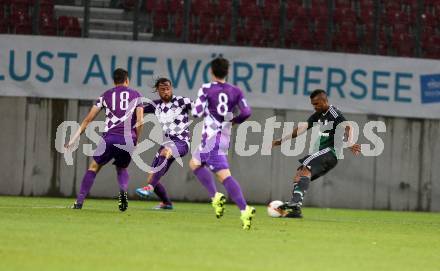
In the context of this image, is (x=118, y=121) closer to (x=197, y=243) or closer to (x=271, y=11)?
(x=197, y=243)

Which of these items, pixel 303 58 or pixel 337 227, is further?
pixel 303 58

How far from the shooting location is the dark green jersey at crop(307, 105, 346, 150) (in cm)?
1491

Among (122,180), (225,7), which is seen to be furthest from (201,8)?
(122,180)

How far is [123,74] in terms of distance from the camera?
48.1 feet

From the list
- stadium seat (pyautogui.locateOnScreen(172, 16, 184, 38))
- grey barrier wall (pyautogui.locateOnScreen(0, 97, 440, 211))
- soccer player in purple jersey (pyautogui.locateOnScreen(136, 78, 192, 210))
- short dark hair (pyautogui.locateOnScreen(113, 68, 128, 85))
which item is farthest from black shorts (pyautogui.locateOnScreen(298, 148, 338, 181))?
stadium seat (pyautogui.locateOnScreen(172, 16, 184, 38))

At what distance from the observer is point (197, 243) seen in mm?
9930

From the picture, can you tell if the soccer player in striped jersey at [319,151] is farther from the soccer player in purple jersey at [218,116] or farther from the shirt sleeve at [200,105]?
the shirt sleeve at [200,105]

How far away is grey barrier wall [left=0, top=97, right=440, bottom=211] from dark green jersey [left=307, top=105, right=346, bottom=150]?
5.55m

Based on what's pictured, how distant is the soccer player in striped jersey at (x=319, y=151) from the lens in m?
14.9

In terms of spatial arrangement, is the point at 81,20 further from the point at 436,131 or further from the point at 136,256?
the point at 136,256

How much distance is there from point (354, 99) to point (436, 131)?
1.82 metres

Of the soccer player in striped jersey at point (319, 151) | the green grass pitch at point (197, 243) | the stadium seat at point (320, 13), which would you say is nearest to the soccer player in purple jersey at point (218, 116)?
the green grass pitch at point (197, 243)

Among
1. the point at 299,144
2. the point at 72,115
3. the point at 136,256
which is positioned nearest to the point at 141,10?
the point at 72,115

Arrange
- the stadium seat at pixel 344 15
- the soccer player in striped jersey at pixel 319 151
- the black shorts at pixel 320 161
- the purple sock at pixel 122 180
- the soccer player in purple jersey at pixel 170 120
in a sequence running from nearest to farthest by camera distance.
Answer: the purple sock at pixel 122 180 → the soccer player in striped jersey at pixel 319 151 → the black shorts at pixel 320 161 → the soccer player in purple jersey at pixel 170 120 → the stadium seat at pixel 344 15
